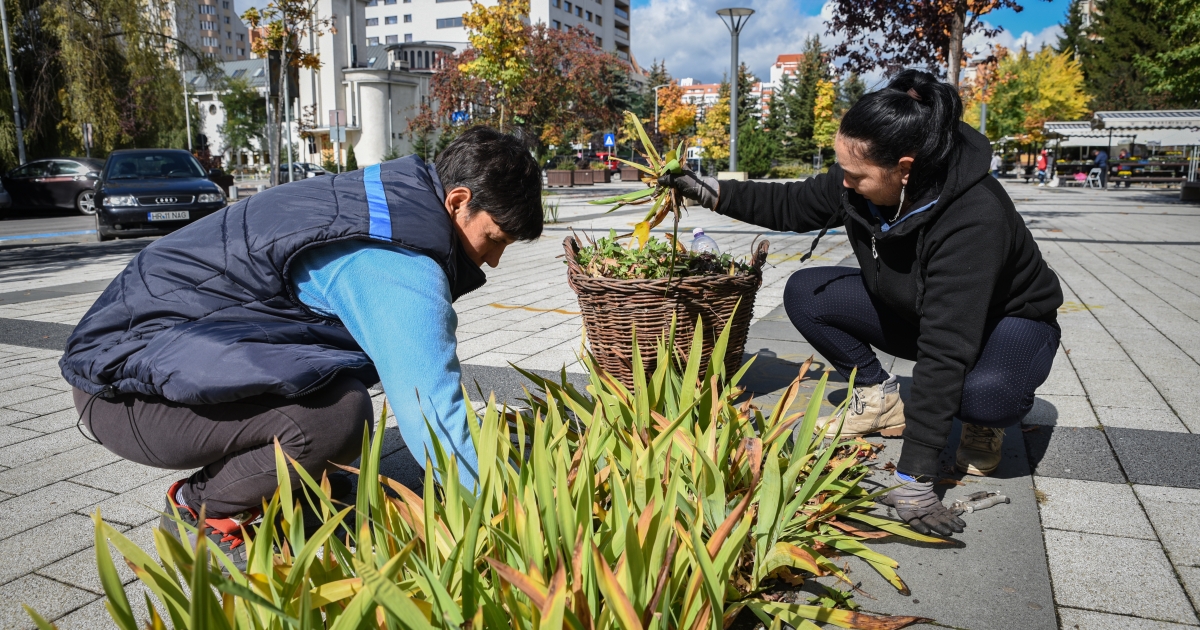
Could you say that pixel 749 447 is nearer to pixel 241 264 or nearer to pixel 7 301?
pixel 241 264

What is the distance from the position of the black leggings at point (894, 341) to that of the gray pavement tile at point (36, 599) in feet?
8.01

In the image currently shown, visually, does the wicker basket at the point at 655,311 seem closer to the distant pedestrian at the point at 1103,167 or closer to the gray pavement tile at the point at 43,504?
the gray pavement tile at the point at 43,504

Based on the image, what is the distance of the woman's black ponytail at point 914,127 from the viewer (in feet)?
7.59

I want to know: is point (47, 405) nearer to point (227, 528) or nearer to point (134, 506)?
point (134, 506)

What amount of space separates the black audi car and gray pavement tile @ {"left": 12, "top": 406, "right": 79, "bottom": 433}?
33.2 ft

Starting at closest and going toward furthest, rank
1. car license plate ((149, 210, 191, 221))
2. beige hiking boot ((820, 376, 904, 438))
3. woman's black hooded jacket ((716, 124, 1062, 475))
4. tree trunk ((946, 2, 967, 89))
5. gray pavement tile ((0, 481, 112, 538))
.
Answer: woman's black hooded jacket ((716, 124, 1062, 475))
gray pavement tile ((0, 481, 112, 538))
beige hiking boot ((820, 376, 904, 438))
tree trunk ((946, 2, 967, 89))
car license plate ((149, 210, 191, 221))

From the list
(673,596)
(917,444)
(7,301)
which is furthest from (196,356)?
(7,301)

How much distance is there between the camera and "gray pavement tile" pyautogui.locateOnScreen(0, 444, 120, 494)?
275 cm

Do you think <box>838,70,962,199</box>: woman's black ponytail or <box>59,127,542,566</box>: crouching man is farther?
<box>838,70,962,199</box>: woman's black ponytail

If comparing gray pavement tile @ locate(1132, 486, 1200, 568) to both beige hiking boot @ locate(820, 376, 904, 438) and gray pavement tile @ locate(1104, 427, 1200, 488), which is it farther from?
beige hiking boot @ locate(820, 376, 904, 438)

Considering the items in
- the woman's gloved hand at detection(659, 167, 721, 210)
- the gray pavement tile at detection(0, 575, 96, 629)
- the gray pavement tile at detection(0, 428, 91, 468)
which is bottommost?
the gray pavement tile at detection(0, 575, 96, 629)

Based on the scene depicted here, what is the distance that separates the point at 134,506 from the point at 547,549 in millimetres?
1713

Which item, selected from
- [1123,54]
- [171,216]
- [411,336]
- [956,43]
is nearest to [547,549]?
[411,336]

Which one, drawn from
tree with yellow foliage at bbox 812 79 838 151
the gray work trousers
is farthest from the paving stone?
tree with yellow foliage at bbox 812 79 838 151
